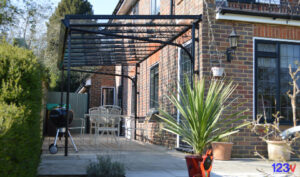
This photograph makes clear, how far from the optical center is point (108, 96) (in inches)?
694

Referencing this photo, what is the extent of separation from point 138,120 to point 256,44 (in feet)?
18.4

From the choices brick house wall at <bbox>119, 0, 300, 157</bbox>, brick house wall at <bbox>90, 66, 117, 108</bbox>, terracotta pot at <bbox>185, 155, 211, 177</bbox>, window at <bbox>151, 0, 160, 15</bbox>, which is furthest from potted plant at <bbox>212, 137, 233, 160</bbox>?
brick house wall at <bbox>90, 66, 117, 108</bbox>

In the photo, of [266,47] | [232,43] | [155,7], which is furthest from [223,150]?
[155,7]

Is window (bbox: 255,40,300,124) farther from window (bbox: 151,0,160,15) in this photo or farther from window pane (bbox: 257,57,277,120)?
window (bbox: 151,0,160,15)

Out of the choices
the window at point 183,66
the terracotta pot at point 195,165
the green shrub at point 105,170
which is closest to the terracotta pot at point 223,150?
the window at point 183,66

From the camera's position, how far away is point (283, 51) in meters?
7.35

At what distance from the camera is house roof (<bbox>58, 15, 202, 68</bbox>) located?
6504 millimetres

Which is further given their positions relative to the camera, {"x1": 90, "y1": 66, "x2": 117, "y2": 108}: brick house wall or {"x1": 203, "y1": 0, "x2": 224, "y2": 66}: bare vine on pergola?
{"x1": 90, "y1": 66, "x2": 117, "y2": 108}: brick house wall

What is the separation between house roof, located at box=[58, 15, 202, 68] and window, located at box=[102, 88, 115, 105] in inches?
248

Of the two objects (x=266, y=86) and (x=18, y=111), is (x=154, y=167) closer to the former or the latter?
(x=18, y=111)

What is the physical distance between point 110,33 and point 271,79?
140 inches

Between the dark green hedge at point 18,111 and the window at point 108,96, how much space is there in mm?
13840

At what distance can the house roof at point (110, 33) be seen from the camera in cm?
650

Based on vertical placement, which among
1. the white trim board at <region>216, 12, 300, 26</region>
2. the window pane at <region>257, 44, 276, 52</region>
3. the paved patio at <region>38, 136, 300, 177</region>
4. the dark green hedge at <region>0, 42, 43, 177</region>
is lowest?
the paved patio at <region>38, 136, 300, 177</region>
